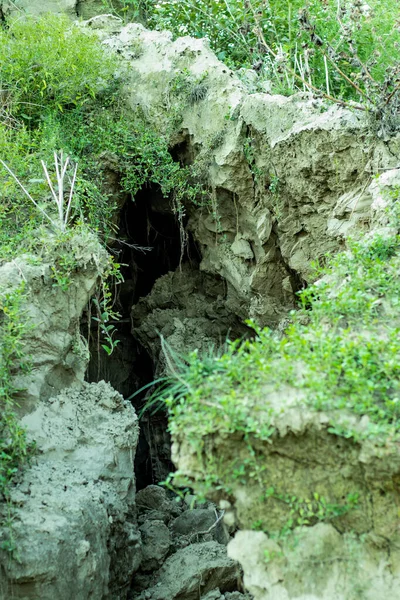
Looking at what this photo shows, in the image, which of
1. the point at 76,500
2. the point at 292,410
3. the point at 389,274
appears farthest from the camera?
the point at 76,500

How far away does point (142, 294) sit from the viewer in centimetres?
940

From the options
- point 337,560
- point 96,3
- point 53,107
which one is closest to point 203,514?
point 337,560

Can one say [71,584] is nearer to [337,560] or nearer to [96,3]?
[337,560]

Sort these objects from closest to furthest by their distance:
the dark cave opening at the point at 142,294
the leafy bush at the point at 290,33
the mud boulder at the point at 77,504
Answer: the mud boulder at the point at 77,504 < the leafy bush at the point at 290,33 < the dark cave opening at the point at 142,294

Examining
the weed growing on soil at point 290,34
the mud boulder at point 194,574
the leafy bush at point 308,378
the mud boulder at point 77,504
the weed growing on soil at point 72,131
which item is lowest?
the mud boulder at point 194,574

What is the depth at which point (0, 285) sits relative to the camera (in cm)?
514

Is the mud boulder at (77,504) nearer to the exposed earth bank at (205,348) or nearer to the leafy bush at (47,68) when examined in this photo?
the exposed earth bank at (205,348)

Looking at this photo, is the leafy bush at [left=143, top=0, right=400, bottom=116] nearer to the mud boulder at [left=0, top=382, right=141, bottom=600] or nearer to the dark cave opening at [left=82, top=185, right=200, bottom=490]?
the dark cave opening at [left=82, top=185, right=200, bottom=490]

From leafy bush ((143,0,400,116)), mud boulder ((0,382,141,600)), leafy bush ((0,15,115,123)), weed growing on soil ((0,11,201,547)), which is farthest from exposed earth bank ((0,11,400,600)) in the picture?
leafy bush ((143,0,400,116))

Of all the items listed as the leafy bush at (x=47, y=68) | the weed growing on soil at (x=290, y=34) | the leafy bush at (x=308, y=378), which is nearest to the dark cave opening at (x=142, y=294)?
the leafy bush at (x=47, y=68)

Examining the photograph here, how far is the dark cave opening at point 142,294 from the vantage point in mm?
8438

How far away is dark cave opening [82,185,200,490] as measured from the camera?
27.7ft

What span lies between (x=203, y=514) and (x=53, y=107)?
15.1ft

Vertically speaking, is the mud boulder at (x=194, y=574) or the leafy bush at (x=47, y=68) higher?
the leafy bush at (x=47, y=68)
